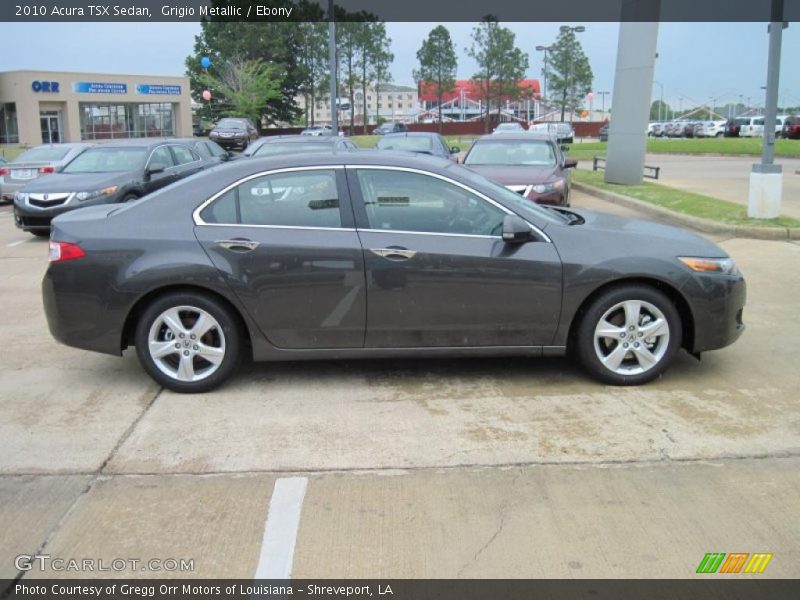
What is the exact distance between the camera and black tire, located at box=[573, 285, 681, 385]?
525cm

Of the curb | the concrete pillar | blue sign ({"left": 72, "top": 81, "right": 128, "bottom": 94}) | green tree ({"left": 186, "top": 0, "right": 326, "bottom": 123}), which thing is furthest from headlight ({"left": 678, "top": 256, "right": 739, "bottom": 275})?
green tree ({"left": 186, "top": 0, "right": 326, "bottom": 123})

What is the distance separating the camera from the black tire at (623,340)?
17.2ft

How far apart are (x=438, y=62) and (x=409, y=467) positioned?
7769 centimetres

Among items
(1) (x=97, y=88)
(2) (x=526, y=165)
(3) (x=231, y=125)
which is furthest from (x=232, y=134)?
(2) (x=526, y=165)

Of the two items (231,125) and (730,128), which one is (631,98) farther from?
(730,128)

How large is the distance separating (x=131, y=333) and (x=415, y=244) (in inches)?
81.0

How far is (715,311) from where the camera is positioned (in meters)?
5.30

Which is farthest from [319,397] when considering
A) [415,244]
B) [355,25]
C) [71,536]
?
[355,25]

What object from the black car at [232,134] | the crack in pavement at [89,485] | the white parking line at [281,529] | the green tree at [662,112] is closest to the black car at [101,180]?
the crack in pavement at [89,485]

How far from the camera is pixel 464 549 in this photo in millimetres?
3420

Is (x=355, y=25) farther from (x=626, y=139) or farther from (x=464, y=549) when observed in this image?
(x=464, y=549)

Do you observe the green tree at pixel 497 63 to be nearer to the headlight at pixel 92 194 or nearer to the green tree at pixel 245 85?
the green tree at pixel 245 85

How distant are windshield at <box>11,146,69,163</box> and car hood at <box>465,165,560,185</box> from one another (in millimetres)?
11532
